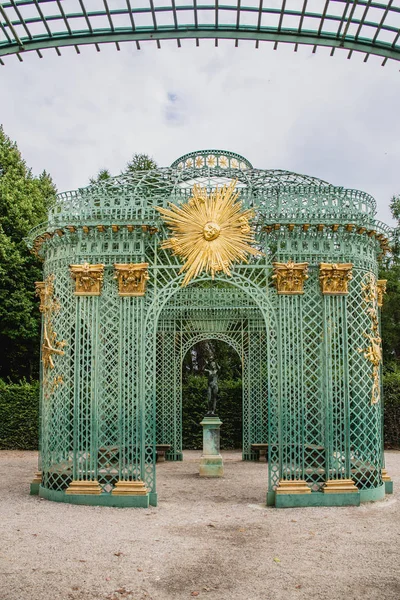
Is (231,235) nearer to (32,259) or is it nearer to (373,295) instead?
(373,295)

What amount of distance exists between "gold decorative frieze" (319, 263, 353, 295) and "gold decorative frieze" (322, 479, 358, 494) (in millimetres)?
3062

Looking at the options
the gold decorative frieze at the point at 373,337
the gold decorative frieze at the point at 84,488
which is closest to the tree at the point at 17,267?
the gold decorative frieze at the point at 84,488

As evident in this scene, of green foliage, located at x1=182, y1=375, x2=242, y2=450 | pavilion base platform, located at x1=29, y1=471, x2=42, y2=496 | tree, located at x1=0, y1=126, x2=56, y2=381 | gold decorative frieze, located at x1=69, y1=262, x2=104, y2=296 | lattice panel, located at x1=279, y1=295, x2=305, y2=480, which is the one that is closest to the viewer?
lattice panel, located at x1=279, y1=295, x2=305, y2=480

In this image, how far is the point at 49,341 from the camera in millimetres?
11211

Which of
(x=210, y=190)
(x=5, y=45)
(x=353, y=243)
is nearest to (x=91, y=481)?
(x=210, y=190)

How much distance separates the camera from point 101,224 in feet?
35.3

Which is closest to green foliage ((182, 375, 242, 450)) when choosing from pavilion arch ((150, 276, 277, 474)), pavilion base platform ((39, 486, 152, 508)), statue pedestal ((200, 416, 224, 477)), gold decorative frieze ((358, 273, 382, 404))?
pavilion arch ((150, 276, 277, 474))

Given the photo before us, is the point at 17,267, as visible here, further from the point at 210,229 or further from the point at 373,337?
the point at 373,337

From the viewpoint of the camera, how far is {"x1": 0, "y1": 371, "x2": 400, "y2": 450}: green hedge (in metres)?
20.1

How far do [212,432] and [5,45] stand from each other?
12850 mm

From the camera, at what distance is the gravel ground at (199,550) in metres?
6.17

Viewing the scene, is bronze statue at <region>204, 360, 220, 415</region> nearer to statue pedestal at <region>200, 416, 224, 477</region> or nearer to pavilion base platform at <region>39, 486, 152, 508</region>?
statue pedestal at <region>200, 416, 224, 477</region>

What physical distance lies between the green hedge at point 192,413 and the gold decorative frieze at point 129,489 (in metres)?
10.3

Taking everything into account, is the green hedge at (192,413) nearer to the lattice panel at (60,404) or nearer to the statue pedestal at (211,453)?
the statue pedestal at (211,453)
